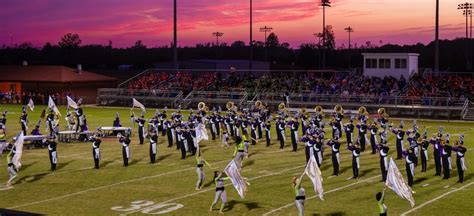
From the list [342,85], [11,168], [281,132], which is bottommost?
[11,168]

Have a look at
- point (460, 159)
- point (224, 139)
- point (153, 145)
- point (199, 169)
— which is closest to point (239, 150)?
point (153, 145)

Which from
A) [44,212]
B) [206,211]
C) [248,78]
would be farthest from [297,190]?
[248,78]

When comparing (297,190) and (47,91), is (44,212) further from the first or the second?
(47,91)

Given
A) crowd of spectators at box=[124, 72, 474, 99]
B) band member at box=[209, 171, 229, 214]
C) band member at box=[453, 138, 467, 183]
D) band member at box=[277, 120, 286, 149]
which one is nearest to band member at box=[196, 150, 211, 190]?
band member at box=[209, 171, 229, 214]

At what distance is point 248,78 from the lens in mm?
57906

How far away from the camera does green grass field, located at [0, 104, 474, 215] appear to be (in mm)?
17031

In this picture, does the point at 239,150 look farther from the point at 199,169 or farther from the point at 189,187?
the point at 199,169

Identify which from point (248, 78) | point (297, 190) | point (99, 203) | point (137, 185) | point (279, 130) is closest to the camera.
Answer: point (297, 190)

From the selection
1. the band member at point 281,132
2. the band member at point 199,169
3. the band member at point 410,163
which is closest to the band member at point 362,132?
the band member at point 281,132

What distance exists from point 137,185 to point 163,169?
120 inches

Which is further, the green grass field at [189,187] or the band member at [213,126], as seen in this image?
the band member at [213,126]

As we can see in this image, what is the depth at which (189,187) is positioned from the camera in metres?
19.9

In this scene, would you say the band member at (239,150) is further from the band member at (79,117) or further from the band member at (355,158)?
the band member at (79,117)

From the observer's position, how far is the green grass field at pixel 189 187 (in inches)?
671
